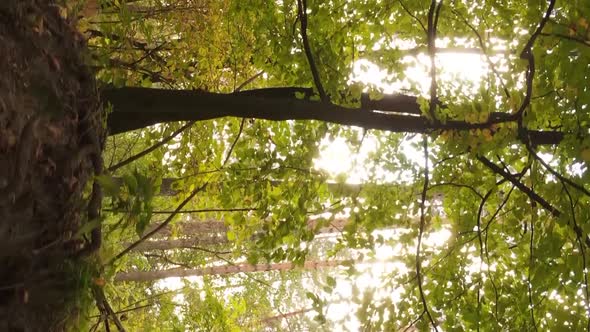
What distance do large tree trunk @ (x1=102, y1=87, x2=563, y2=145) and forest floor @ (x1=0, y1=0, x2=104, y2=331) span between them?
0.36 meters

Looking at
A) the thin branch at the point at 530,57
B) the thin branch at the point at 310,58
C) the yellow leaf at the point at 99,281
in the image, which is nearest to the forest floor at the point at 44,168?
the yellow leaf at the point at 99,281

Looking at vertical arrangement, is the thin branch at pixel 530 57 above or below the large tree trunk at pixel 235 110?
above

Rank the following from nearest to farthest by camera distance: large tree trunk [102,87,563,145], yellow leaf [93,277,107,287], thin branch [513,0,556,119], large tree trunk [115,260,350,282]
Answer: yellow leaf [93,277,107,287]
thin branch [513,0,556,119]
large tree trunk [102,87,563,145]
large tree trunk [115,260,350,282]

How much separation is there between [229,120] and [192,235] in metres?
6.07

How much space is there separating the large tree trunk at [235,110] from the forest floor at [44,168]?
359 millimetres

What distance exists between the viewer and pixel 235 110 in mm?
2379

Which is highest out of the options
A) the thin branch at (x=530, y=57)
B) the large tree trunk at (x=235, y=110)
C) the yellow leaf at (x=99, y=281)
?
the thin branch at (x=530, y=57)

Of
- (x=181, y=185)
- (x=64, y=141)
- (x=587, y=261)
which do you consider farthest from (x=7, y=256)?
(x=181, y=185)

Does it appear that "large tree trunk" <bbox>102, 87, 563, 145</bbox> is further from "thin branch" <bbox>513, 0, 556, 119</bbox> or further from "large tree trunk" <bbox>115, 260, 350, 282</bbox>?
"large tree trunk" <bbox>115, 260, 350, 282</bbox>

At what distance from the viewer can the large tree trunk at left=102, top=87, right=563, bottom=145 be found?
2.23m

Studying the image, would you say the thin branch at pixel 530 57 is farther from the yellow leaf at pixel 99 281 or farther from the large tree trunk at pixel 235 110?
the yellow leaf at pixel 99 281

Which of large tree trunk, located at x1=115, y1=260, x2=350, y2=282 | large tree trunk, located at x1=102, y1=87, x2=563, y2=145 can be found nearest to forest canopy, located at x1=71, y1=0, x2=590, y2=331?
large tree trunk, located at x1=102, y1=87, x2=563, y2=145

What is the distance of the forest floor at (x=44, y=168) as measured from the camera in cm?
125

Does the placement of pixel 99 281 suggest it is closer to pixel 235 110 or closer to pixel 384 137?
pixel 235 110
